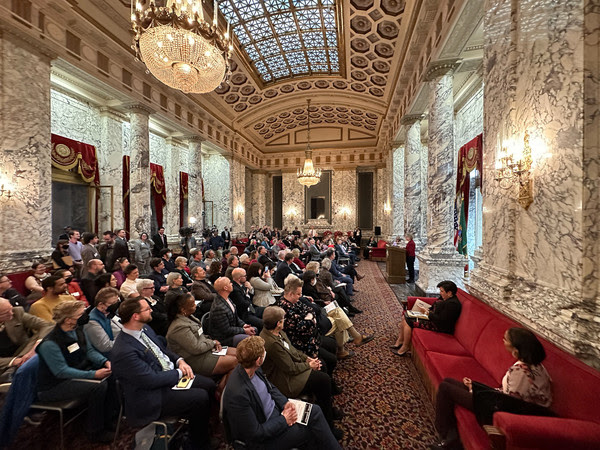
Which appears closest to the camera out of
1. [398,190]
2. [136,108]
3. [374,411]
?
[374,411]

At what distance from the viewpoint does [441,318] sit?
348 centimetres

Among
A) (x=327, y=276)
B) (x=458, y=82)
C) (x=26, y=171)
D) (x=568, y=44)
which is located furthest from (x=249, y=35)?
(x=568, y=44)

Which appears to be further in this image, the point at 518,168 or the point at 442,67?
the point at 442,67

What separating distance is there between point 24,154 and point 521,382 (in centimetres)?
780

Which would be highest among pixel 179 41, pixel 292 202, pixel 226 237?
pixel 179 41

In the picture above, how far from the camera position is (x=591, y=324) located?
2.00 metres

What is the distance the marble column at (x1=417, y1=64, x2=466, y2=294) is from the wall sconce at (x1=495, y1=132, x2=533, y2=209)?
117 inches

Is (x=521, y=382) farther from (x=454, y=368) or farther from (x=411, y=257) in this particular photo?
(x=411, y=257)

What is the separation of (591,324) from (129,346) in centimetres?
333

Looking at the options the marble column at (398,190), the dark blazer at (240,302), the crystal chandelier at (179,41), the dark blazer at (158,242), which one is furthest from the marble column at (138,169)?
the marble column at (398,190)

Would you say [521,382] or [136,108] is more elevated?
[136,108]

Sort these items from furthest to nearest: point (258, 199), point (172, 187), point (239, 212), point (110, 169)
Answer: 1. point (258, 199)
2. point (239, 212)
3. point (172, 187)
4. point (110, 169)

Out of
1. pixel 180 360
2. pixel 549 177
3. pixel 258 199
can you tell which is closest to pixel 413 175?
pixel 549 177

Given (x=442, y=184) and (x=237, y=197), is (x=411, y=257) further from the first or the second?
(x=237, y=197)
